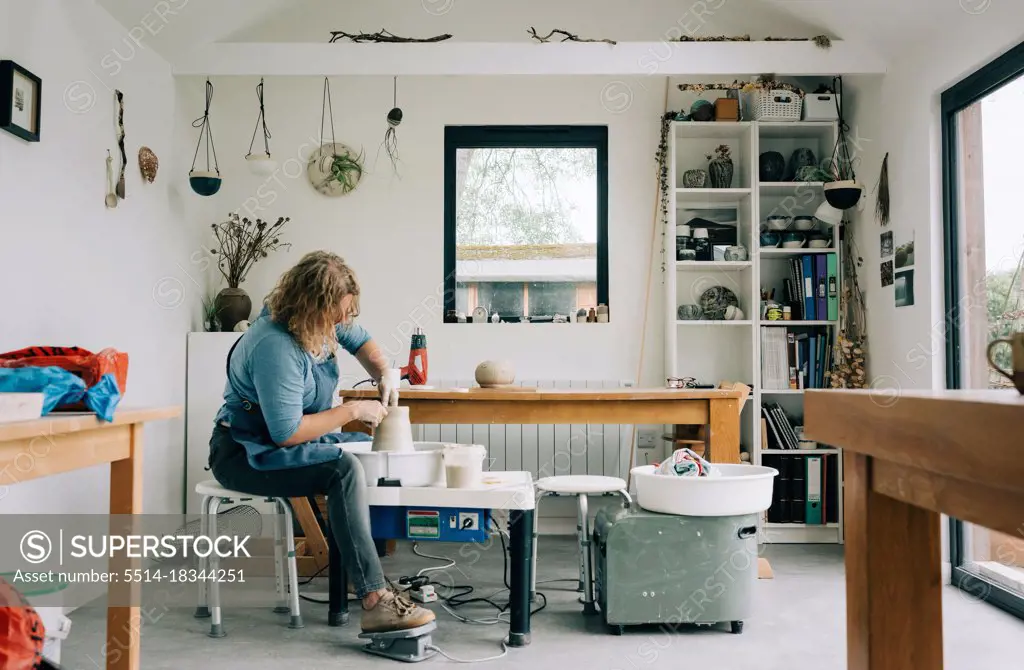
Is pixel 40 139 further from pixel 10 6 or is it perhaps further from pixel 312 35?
pixel 312 35

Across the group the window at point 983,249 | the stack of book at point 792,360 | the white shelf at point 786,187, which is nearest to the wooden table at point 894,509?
the window at point 983,249

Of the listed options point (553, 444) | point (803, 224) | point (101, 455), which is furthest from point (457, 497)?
point (803, 224)

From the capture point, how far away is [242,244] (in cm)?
471

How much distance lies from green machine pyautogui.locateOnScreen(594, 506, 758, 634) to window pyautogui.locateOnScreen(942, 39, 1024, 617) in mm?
1149

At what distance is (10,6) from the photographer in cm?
285

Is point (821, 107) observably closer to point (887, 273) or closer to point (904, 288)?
point (887, 273)

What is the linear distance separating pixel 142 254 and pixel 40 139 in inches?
36.0

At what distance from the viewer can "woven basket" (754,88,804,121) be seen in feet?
14.7

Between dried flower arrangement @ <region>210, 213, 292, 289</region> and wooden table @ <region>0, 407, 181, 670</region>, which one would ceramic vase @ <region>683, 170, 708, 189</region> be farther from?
wooden table @ <region>0, 407, 181, 670</region>

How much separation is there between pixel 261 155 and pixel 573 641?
2937mm

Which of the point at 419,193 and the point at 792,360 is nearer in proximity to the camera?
the point at 792,360

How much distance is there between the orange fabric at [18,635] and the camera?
116cm

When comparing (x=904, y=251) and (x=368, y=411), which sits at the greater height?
(x=904, y=251)

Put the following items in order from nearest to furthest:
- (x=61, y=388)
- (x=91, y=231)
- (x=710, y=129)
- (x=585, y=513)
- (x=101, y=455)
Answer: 1. (x=61, y=388)
2. (x=101, y=455)
3. (x=585, y=513)
4. (x=91, y=231)
5. (x=710, y=129)
